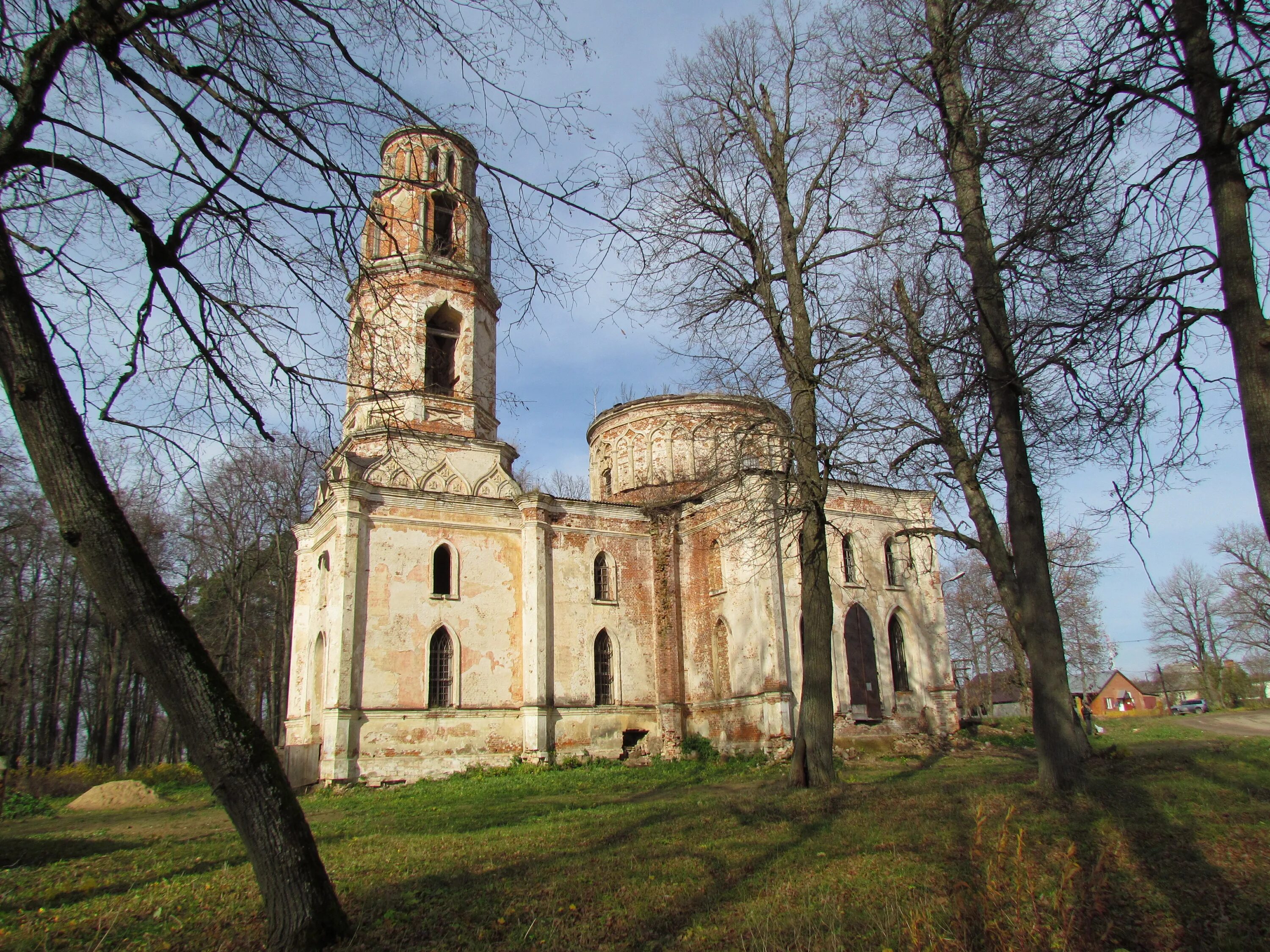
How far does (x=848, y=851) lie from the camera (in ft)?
24.9

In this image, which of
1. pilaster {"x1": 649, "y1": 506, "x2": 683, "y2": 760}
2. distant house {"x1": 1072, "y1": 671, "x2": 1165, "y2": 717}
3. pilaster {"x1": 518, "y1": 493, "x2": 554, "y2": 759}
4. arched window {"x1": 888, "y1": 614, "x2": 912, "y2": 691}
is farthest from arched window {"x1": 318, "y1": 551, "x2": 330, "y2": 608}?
distant house {"x1": 1072, "y1": 671, "x2": 1165, "y2": 717}

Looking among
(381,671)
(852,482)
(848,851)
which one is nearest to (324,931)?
(848,851)

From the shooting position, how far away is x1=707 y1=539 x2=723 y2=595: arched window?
23.2 meters

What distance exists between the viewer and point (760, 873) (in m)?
6.91

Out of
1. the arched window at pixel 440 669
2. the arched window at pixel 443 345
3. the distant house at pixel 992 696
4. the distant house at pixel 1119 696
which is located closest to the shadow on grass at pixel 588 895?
the arched window at pixel 440 669

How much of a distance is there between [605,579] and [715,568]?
3192 mm

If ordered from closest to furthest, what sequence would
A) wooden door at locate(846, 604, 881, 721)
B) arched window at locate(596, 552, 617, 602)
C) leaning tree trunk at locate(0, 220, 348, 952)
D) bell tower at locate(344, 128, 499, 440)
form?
leaning tree trunk at locate(0, 220, 348, 952) < bell tower at locate(344, 128, 499, 440) < wooden door at locate(846, 604, 881, 721) < arched window at locate(596, 552, 617, 602)

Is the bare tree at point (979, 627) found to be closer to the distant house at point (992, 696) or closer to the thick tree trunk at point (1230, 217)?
the distant house at point (992, 696)

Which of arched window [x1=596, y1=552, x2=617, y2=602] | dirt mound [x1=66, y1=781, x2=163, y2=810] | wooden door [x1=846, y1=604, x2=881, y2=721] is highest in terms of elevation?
arched window [x1=596, y1=552, x2=617, y2=602]

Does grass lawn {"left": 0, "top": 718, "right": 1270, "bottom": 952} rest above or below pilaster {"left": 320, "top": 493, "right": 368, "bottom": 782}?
below

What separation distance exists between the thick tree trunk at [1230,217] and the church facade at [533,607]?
12657 mm

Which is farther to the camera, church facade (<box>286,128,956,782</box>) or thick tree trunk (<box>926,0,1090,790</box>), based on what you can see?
church facade (<box>286,128,956,782</box>)

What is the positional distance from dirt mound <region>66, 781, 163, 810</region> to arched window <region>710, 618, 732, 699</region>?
13769mm

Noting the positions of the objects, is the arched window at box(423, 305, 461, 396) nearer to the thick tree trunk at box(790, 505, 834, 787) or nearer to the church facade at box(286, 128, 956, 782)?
the church facade at box(286, 128, 956, 782)
